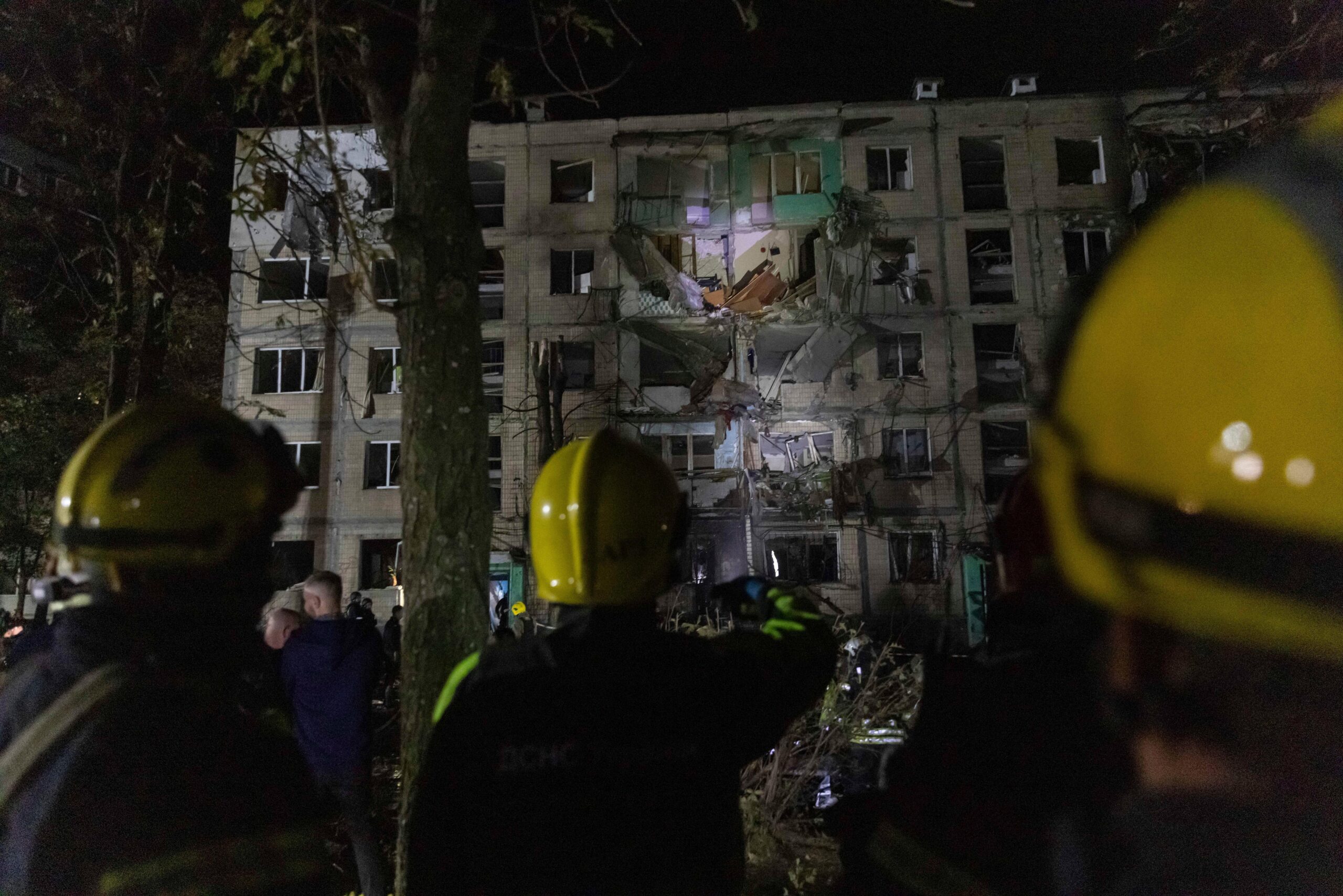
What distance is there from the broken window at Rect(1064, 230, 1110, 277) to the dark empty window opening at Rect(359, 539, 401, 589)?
24.2 meters

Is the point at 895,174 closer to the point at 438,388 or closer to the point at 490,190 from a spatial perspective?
the point at 490,190

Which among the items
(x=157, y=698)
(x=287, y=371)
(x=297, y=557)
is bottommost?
(x=297, y=557)

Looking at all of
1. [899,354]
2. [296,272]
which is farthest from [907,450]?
[296,272]

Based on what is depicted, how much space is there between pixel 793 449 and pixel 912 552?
4.94 meters

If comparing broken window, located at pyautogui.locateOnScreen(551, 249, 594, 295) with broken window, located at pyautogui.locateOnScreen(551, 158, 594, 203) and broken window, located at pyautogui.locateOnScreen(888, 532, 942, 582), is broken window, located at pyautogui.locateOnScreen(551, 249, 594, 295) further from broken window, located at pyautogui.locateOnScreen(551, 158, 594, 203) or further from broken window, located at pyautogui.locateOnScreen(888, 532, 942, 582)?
broken window, located at pyautogui.locateOnScreen(888, 532, 942, 582)

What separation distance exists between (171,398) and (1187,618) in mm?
1913

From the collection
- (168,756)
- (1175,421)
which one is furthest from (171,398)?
(1175,421)

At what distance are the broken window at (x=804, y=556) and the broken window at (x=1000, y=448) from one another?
17.3 ft

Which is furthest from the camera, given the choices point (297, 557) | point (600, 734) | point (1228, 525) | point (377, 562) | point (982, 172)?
point (982, 172)

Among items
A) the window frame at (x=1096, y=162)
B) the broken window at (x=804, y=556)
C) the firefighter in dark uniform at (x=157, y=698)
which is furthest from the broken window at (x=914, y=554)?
the firefighter in dark uniform at (x=157, y=698)

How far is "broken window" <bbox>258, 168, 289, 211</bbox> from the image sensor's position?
4766mm

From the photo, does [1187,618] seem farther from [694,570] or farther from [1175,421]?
[694,570]

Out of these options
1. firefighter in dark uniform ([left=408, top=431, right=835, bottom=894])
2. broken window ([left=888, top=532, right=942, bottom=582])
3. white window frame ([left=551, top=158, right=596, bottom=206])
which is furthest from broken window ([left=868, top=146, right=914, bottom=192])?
firefighter in dark uniform ([left=408, top=431, right=835, bottom=894])

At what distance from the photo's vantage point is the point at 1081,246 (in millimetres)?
25094
